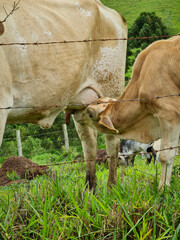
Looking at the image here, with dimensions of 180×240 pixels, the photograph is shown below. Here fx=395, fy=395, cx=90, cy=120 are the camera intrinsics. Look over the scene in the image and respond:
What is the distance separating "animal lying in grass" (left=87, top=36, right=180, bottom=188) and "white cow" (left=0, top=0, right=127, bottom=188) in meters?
0.43

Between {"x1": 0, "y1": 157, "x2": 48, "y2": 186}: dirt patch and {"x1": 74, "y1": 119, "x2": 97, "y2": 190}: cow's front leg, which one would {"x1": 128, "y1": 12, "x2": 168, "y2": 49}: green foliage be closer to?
{"x1": 0, "y1": 157, "x2": 48, "y2": 186}: dirt patch

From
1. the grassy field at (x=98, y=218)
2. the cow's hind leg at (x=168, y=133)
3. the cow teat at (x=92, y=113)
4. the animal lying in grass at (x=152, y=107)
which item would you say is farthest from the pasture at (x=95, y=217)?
the cow teat at (x=92, y=113)

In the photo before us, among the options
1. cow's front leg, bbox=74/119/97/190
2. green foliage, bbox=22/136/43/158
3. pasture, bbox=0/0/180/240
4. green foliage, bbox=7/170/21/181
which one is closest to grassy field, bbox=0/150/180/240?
pasture, bbox=0/0/180/240

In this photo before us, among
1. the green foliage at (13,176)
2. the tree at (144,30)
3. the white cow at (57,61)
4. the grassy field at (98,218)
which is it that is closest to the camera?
the grassy field at (98,218)

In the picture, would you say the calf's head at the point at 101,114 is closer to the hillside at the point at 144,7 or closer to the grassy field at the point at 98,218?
the grassy field at the point at 98,218

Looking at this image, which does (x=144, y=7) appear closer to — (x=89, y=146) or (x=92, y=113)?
(x=89, y=146)

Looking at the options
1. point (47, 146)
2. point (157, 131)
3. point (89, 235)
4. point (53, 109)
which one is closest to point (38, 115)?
point (53, 109)

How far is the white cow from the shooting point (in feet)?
12.8

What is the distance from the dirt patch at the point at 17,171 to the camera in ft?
21.4

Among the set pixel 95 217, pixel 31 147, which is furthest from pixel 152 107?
pixel 31 147

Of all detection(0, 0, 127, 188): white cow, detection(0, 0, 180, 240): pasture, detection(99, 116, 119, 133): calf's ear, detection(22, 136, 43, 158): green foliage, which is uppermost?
detection(0, 0, 127, 188): white cow

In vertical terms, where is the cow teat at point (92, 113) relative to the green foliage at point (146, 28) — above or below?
above

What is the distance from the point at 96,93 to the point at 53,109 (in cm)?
83

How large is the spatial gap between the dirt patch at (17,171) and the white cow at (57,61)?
142 centimetres
